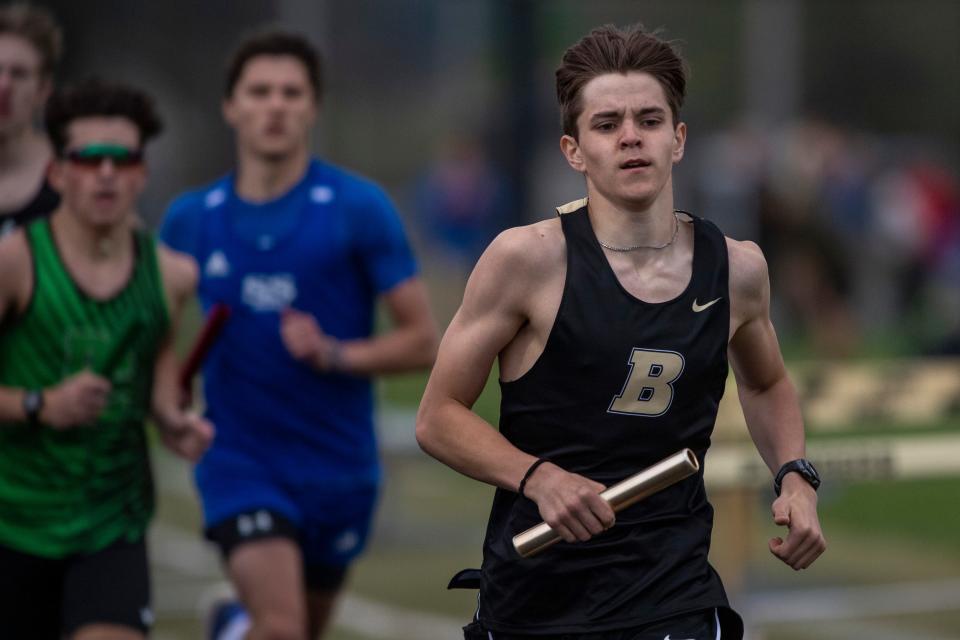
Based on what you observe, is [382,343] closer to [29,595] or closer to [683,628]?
[29,595]

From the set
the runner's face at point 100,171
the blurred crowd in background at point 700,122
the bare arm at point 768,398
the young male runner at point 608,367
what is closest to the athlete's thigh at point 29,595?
the runner's face at point 100,171

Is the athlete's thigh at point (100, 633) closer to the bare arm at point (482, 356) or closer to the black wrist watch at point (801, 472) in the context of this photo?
the bare arm at point (482, 356)

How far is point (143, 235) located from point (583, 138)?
85.7 inches

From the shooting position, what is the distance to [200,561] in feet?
38.6

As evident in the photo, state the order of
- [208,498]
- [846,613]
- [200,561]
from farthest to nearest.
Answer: [200,561] < [846,613] < [208,498]

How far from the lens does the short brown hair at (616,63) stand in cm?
436

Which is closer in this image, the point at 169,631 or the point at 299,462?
the point at 299,462

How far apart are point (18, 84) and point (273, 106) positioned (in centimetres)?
97

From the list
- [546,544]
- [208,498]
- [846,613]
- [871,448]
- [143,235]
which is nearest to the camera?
[546,544]

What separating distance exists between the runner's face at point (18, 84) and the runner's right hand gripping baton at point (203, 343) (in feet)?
3.29

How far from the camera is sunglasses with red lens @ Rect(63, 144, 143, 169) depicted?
5.83 m

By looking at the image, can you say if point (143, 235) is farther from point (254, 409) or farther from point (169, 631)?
point (169, 631)

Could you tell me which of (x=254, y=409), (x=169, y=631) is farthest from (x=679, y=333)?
(x=169, y=631)

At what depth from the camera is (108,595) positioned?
5.61 metres
